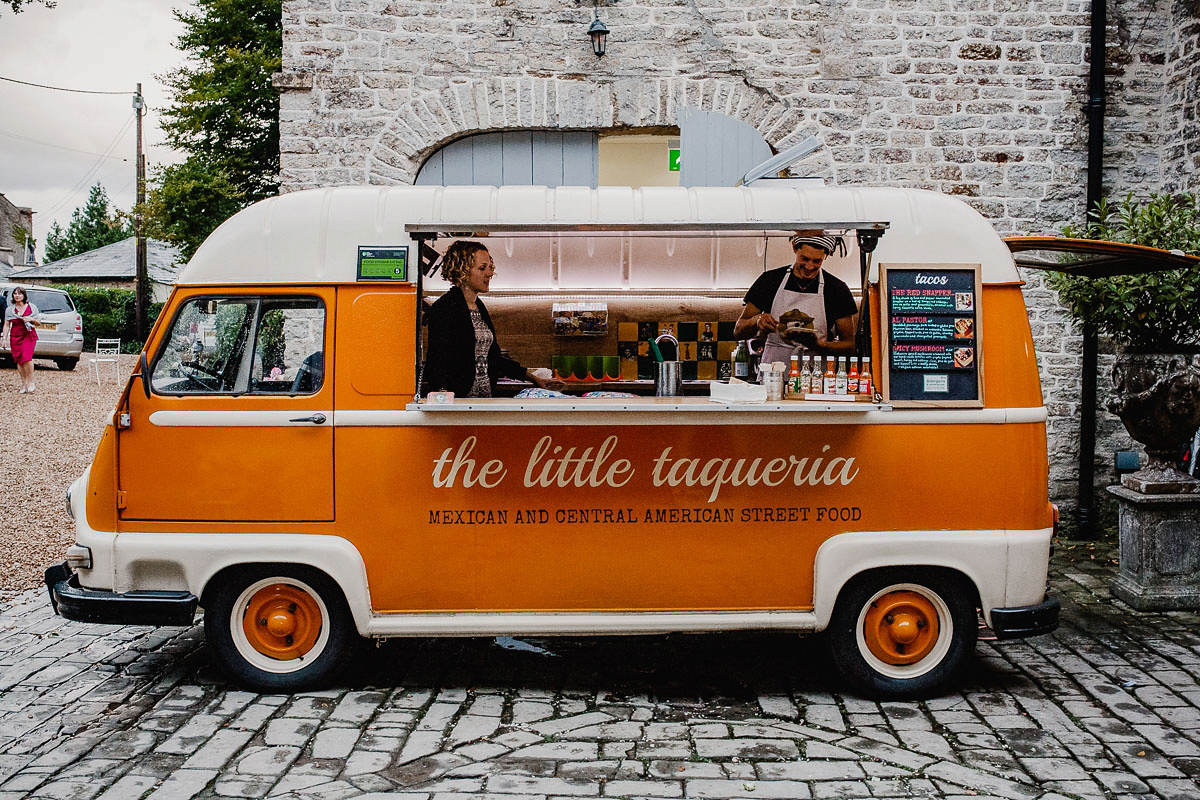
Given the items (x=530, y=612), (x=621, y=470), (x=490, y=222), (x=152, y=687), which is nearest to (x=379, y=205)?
(x=490, y=222)

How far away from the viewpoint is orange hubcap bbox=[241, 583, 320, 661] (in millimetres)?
5207

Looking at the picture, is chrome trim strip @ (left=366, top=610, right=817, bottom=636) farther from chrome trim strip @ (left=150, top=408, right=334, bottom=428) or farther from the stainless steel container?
the stainless steel container

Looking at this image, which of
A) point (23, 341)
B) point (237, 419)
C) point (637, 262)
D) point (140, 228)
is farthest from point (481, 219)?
point (140, 228)

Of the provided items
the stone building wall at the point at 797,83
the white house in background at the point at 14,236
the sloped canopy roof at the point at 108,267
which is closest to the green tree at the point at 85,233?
the white house in background at the point at 14,236

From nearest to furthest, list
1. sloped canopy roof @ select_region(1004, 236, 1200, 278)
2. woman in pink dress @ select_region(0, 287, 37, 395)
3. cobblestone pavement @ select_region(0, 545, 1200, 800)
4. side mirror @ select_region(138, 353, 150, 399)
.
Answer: cobblestone pavement @ select_region(0, 545, 1200, 800) < side mirror @ select_region(138, 353, 150, 399) < sloped canopy roof @ select_region(1004, 236, 1200, 278) < woman in pink dress @ select_region(0, 287, 37, 395)

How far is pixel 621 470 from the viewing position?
5.10 metres

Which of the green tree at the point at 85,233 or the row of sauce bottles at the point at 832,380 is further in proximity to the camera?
the green tree at the point at 85,233

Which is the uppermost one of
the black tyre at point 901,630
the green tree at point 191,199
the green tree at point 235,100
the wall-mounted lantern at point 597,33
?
the green tree at point 235,100

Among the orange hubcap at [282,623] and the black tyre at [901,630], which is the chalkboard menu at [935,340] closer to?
the black tyre at [901,630]

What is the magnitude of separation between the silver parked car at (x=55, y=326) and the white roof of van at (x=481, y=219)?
21362 mm

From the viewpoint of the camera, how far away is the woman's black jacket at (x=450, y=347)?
17.1ft

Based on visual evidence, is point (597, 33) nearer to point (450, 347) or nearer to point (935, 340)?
point (450, 347)

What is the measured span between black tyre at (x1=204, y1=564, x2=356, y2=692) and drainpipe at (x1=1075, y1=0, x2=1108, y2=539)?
7.04 meters

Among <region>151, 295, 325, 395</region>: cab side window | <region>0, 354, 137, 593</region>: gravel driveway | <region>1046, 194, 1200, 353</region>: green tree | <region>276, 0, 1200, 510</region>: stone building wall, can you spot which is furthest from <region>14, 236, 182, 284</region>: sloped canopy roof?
<region>1046, 194, 1200, 353</region>: green tree
